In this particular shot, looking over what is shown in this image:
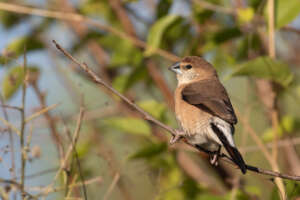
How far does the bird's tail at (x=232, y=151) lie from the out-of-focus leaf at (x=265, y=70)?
448 mm

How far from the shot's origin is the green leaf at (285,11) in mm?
2986

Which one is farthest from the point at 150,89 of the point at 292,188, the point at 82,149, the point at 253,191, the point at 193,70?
the point at 292,188

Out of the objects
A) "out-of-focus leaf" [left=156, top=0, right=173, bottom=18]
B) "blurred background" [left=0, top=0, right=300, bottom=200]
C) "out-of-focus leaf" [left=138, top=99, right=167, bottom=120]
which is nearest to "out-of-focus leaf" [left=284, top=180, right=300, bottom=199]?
"blurred background" [left=0, top=0, right=300, bottom=200]

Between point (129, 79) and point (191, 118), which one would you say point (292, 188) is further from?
point (129, 79)

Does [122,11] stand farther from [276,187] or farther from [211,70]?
[276,187]

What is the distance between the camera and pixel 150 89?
15.2 feet

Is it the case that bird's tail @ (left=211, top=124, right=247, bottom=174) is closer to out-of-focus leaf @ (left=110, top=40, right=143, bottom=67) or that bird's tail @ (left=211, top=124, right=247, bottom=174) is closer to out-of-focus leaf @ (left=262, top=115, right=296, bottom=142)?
out-of-focus leaf @ (left=262, top=115, right=296, bottom=142)

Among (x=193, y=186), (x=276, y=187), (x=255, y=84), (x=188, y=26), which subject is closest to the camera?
(x=276, y=187)

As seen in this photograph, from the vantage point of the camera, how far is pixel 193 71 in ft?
14.0

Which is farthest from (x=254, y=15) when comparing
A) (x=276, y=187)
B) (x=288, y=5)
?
(x=276, y=187)

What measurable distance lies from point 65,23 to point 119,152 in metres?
1.62

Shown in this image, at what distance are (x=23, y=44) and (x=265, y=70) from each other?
2038 mm

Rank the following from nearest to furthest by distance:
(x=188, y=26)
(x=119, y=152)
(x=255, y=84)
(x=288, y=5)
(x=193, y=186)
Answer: (x=288, y=5)
(x=193, y=186)
(x=188, y=26)
(x=255, y=84)
(x=119, y=152)

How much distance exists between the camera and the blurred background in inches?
109
